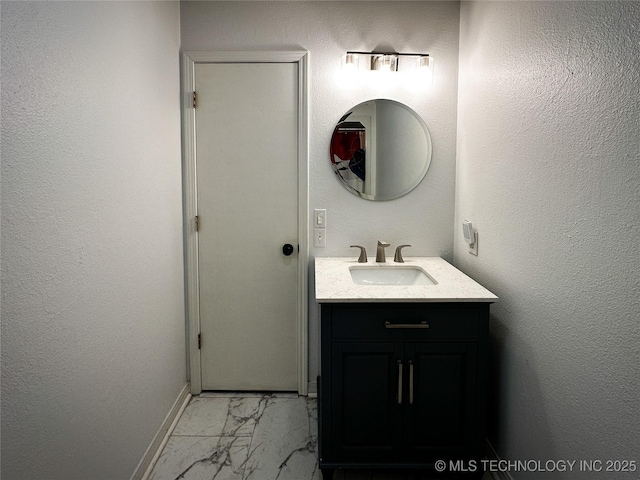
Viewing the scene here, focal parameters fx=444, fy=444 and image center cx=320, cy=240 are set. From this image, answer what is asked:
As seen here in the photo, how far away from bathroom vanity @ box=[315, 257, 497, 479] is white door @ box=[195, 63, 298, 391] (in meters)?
0.89

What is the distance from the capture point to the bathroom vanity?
1.86 metres

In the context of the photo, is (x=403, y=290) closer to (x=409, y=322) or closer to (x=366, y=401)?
(x=409, y=322)

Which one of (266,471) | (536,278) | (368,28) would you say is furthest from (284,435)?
(368,28)

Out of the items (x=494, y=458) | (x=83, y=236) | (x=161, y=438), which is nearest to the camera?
(x=83, y=236)

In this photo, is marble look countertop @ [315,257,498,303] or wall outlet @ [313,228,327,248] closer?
marble look countertop @ [315,257,498,303]

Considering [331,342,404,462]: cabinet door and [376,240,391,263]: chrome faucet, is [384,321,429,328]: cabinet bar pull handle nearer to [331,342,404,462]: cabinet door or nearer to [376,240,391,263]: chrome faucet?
[331,342,404,462]: cabinet door

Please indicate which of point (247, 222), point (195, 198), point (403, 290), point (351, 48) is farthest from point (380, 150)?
point (195, 198)

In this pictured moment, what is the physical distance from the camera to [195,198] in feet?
8.71

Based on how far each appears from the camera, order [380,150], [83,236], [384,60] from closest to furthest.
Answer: [83,236] → [384,60] → [380,150]

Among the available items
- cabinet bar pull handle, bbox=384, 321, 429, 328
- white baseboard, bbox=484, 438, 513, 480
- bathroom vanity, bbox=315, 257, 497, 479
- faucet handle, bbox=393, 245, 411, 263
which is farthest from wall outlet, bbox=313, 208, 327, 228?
white baseboard, bbox=484, 438, 513, 480

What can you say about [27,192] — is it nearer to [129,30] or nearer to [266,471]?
[129,30]

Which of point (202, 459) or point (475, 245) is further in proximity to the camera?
point (475, 245)

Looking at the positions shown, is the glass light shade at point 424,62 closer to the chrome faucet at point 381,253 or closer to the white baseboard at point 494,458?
the chrome faucet at point 381,253

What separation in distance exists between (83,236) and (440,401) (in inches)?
60.1
